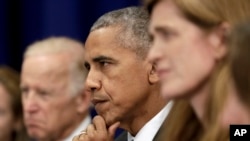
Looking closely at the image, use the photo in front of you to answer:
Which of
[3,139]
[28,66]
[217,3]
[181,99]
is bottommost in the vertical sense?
[3,139]

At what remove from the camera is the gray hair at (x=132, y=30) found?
2.43 meters

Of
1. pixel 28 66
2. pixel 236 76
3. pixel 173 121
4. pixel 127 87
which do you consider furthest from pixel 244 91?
pixel 28 66

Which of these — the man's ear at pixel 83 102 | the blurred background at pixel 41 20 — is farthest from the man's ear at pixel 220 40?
the blurred background at pixel 41 20

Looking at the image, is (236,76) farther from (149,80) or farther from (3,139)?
(3,139)

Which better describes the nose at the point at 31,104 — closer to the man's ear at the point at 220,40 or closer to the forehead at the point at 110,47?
the forehead at the point at 110,47

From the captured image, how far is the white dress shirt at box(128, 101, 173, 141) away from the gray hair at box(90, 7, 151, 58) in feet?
0.60

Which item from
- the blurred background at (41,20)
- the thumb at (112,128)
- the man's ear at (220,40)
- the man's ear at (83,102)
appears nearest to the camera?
the man's ear at (220,40)

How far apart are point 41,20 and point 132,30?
1.80 meters

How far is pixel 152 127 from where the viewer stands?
2406mm

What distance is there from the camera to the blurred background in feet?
13.2

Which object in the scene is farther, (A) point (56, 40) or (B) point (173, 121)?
(A) point (56, 40)

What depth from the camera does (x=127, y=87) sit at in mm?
2418

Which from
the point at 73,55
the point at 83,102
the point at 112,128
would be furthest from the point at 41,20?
the point at 112,128

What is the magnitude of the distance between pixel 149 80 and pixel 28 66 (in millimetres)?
1239
